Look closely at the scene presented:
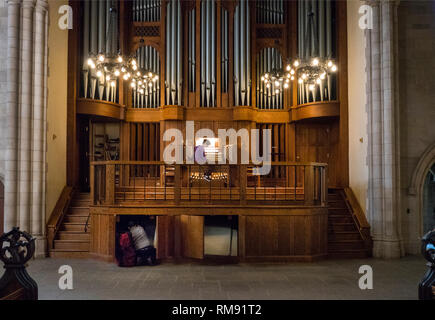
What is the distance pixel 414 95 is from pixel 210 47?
656 cm

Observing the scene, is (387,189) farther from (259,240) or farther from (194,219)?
(194,219)

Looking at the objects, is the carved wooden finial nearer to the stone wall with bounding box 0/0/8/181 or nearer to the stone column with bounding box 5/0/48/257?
the stone column with bounding box 5/0/48/257

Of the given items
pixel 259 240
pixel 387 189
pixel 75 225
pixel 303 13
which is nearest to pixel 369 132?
pixel 387 189

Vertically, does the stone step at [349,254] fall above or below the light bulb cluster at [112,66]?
below

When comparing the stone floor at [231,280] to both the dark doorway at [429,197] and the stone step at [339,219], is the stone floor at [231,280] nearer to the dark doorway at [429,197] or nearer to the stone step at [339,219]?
the stone step at [339,219]

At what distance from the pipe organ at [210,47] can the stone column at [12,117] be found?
144 inches

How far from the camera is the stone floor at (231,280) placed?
6227 millimetres

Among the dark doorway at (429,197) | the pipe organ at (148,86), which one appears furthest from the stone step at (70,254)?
the dark doorway at (429,197)

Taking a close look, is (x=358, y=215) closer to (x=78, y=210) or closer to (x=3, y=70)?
(x=78, y=210)

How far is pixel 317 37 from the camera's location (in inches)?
481

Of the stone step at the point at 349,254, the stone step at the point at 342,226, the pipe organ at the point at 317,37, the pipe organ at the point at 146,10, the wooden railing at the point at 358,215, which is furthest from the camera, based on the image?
the pipe organ at the point at 146,10

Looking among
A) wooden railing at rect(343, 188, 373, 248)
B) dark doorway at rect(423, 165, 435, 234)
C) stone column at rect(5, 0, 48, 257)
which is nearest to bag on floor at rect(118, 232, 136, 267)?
stone column at rect(5, 0, 48, 257)

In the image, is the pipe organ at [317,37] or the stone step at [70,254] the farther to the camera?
the pipe organ at [317,37]

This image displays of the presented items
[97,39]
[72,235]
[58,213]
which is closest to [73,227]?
[72,235]
